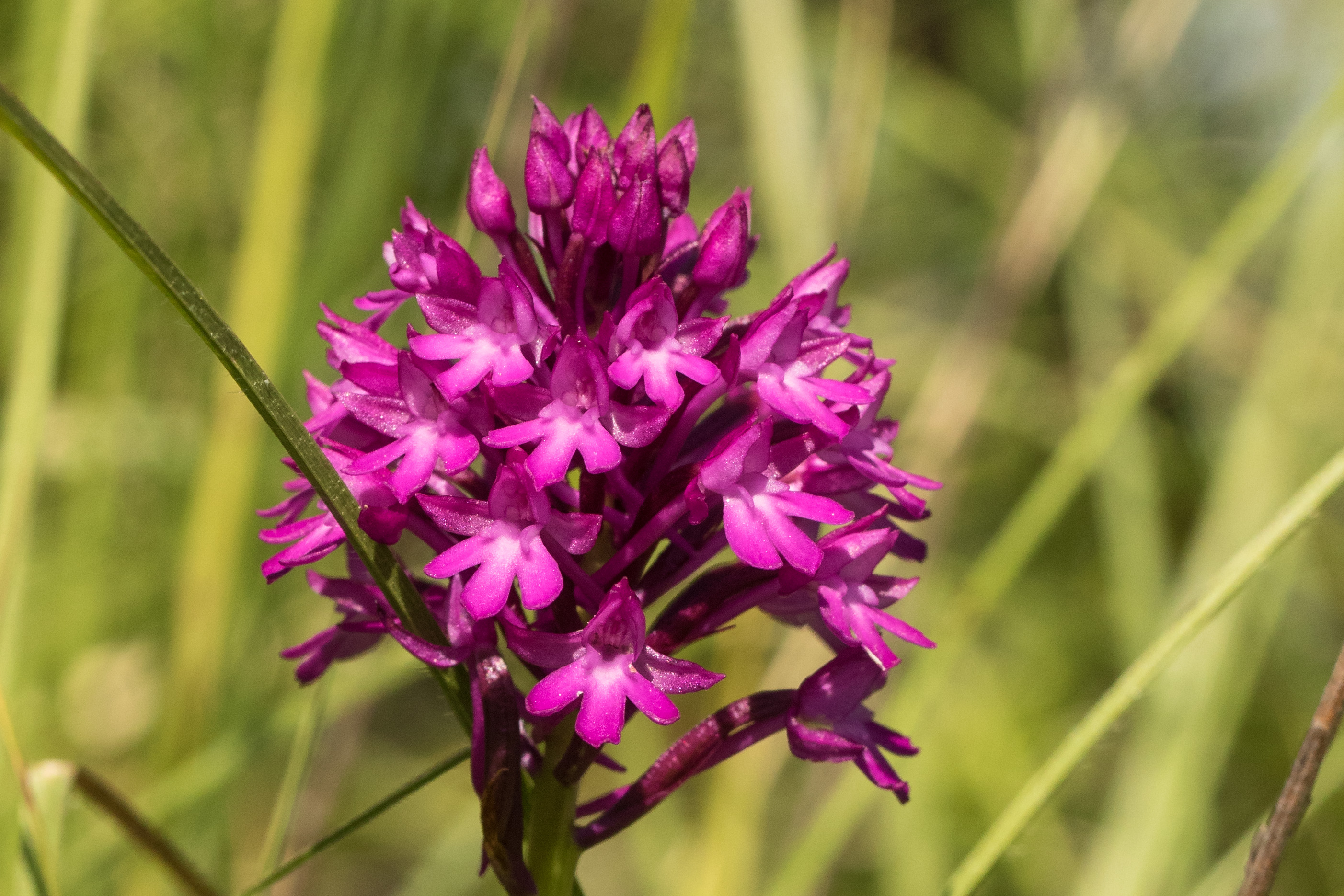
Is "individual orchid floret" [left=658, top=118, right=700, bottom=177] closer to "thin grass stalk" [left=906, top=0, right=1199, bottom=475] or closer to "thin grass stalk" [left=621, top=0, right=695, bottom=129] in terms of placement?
"thin grass stalk" [left=621, top=0, right=695, bottom=129]

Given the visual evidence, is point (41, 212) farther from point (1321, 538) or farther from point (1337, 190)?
point (1321, 538)

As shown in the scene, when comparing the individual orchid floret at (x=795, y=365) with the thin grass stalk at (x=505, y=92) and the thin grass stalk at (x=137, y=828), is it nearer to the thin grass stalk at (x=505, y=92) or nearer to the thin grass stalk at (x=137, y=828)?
the thin grass stalk at (x=505, y=92)

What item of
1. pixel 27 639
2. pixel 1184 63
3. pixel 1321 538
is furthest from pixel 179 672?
pixel 1184 63

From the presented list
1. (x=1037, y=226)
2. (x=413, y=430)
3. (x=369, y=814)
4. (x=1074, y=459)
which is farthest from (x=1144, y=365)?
(x=369, y=814)

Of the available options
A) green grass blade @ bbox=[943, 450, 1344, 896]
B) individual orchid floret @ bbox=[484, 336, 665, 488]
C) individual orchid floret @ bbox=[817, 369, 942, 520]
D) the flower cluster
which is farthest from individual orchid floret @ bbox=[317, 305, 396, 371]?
green grass blade @ bbox=[943, 450, 1344, 896]

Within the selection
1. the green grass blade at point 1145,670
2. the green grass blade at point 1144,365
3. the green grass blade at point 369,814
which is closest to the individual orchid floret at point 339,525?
the green grass blade at point 369,814
